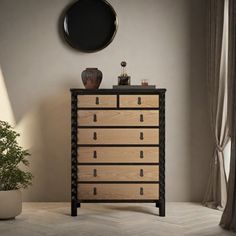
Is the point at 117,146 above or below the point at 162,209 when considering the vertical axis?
above

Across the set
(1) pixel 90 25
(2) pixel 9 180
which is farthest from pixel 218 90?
(2) pixel 9 180

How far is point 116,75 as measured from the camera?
5.20 m

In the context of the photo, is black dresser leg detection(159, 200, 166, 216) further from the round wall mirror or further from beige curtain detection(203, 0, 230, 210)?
the round wall mirror

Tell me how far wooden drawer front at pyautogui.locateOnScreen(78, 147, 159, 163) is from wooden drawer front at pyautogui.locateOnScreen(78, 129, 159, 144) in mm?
61

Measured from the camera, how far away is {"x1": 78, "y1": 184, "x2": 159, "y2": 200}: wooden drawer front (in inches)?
179

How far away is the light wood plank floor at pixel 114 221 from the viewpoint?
390 cm

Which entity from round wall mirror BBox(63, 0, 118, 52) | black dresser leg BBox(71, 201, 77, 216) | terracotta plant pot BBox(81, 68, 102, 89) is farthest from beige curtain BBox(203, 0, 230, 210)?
black dresser leg BBox(71, 201, 77, 216)

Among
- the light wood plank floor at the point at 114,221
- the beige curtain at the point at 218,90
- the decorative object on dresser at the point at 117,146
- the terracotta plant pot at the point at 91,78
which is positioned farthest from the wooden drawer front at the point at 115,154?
the beige curtain at the point at 218,90

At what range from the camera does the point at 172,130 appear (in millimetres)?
5207

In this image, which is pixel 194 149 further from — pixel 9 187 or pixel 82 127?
pixel 9 187

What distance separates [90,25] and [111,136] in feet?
4.13

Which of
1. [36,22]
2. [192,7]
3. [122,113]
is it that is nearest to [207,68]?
[192,7]

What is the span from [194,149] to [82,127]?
1.28 metres

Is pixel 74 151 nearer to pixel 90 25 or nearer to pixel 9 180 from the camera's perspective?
pixel 9 180
